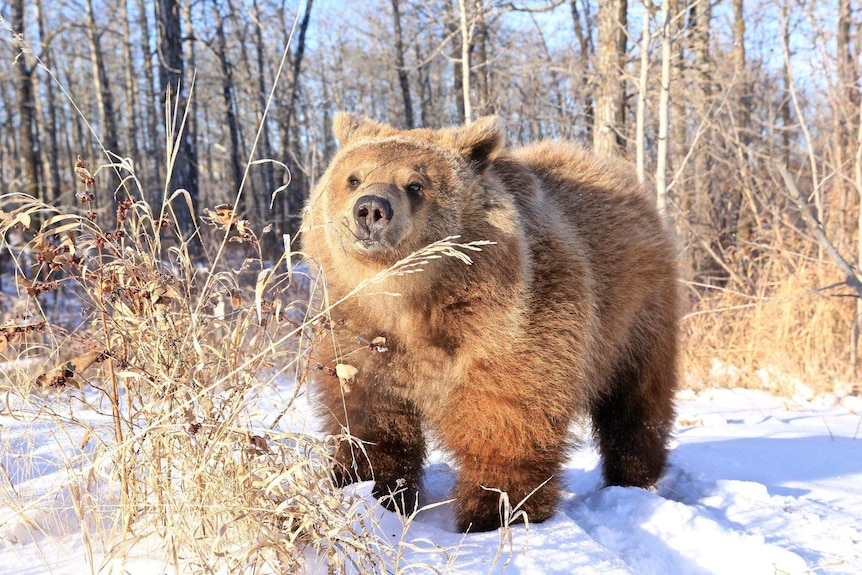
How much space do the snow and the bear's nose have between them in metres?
0.78

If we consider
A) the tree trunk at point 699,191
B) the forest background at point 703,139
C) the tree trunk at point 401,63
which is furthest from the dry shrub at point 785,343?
the tree trunk at point 401,63

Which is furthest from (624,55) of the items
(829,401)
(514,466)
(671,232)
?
(514,466)

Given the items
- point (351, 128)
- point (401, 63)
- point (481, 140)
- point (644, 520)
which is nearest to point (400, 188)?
point (481, 140)

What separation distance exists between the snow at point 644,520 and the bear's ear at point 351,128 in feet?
4.43

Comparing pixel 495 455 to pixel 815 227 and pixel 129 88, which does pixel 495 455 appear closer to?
pixel 815 227

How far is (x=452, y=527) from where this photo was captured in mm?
3057

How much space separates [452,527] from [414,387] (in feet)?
2.07

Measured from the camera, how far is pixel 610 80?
934 cm

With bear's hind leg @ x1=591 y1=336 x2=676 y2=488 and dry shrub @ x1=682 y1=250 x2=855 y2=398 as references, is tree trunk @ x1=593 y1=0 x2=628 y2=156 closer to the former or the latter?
dry shrub @ x1=682 y1=250 x2=855 y2=398

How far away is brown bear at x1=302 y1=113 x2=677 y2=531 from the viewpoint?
2965mm

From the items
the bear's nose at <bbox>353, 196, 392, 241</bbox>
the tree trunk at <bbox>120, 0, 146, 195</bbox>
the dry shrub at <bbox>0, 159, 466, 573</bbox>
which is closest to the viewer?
the dry shrub at <bbox>0, 159, 466, 573</bbox>

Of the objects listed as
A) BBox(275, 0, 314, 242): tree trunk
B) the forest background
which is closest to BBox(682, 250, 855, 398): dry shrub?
the forest background

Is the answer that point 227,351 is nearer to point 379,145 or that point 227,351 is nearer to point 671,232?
point 379,145

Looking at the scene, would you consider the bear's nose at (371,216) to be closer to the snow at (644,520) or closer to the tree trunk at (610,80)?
the snow at (644,520)
